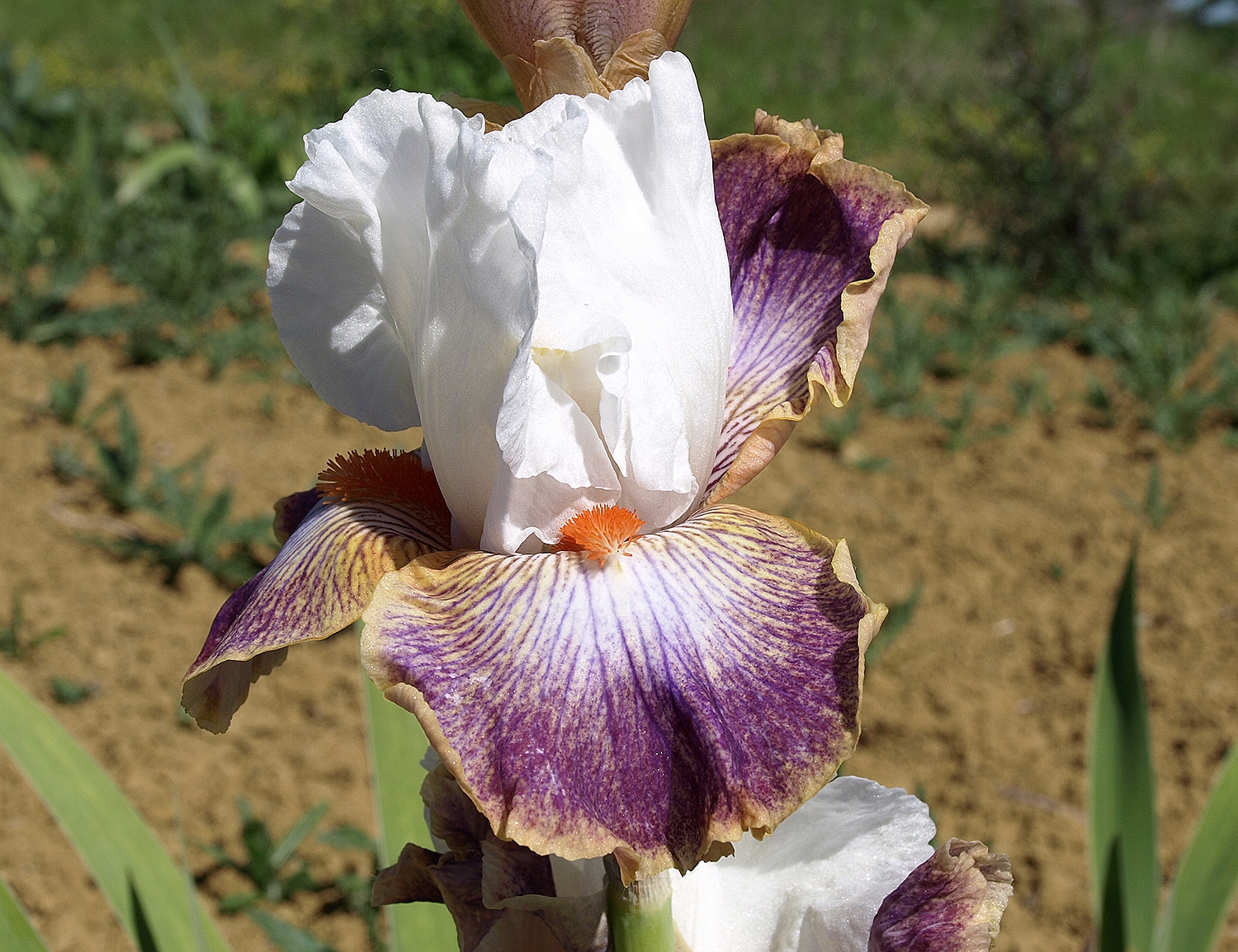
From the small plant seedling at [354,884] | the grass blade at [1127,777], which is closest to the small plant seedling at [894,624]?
the grass blade at [1127,777]

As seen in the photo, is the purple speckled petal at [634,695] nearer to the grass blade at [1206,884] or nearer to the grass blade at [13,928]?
the grass blade at [13,928]

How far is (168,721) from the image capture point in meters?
1.84

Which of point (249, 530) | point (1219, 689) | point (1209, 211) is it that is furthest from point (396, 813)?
point (1209, 211)

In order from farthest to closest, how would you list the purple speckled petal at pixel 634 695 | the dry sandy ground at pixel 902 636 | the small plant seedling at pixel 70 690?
the small plant seedling at pixel 70 690, the dry sandy ground at pixel 902 636, the purple speckled petal at pixel 634 695

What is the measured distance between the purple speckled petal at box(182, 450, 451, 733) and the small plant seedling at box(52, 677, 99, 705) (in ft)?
4.72

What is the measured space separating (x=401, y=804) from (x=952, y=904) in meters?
0.53

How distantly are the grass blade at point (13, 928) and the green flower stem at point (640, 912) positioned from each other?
45cm

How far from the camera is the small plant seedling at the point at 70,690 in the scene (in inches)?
71.8

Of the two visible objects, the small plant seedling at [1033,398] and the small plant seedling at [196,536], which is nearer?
the small plant seedling at [196,536]

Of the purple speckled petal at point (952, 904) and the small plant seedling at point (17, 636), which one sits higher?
the purple speckled petal at point (952, 904)

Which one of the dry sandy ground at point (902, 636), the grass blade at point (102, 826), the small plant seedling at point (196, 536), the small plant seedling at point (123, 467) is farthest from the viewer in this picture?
the small plant seedling at point (123, 467)

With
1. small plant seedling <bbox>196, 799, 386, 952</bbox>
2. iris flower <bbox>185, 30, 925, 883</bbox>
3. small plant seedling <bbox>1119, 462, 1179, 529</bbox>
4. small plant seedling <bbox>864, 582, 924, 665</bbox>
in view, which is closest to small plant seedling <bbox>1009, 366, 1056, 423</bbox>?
small plant seedling <bbox>1119, 462, 1179, 529</bbox>

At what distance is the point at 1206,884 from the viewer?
0.97 m

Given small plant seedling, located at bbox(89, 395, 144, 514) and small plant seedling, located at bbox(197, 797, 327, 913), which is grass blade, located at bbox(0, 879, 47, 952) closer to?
small plant seedling, located at bbox(197, 797, 327, 913)
